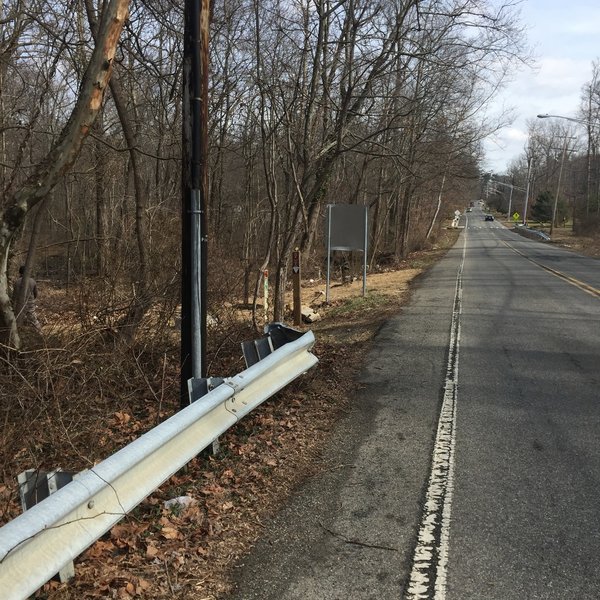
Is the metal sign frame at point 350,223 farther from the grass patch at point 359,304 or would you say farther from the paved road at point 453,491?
the paved road at point 453,491

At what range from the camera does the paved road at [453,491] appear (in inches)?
115

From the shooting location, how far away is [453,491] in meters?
3.87

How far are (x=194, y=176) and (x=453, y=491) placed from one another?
3129 mm

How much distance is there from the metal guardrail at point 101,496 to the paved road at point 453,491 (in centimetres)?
71

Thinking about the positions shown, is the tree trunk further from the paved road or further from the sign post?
the sign post

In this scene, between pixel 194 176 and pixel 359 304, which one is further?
pixel 359 304

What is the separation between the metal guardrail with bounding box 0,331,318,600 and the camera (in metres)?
2.27

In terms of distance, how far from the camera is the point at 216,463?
423 cm

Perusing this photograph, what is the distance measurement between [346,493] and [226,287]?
5.13m

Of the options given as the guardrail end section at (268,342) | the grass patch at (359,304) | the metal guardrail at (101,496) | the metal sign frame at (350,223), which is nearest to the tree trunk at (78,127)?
the guardrail end section at (268,342)

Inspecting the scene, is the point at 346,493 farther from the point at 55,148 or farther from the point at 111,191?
the point at 111,191

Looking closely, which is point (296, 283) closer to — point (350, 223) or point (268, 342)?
point (350, 223)

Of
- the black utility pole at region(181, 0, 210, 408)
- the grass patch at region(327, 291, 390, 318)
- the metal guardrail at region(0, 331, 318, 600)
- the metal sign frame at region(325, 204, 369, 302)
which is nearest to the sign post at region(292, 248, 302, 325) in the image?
the grass patch at region(327, 291, 390, 318)

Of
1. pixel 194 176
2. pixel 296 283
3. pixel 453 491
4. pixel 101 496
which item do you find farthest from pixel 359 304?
pixel 101 496
